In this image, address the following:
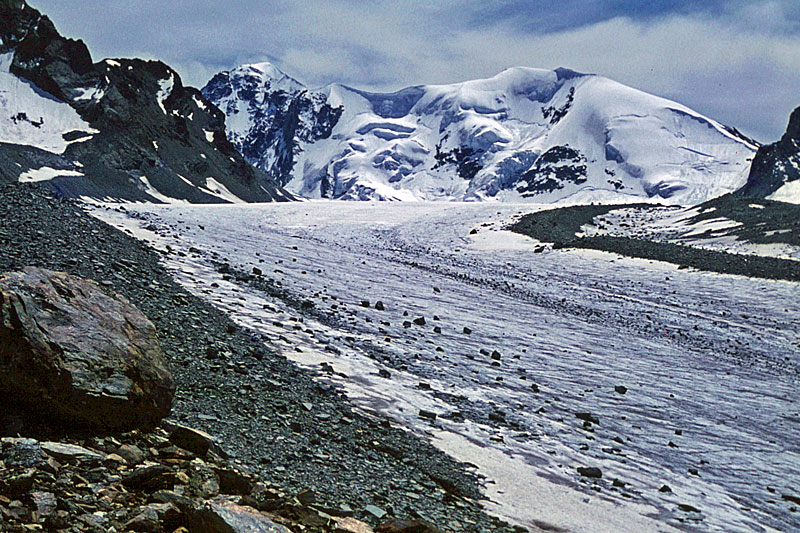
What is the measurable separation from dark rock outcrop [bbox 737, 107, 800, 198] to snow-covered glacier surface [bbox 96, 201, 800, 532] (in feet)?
564

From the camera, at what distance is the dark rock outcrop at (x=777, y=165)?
170 m

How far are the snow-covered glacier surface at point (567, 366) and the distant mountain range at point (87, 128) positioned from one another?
323 ft

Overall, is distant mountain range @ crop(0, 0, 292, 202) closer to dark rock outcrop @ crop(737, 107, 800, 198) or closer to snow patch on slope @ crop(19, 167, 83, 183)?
snow patch on slope @ crop(19, 167, 83, 183)

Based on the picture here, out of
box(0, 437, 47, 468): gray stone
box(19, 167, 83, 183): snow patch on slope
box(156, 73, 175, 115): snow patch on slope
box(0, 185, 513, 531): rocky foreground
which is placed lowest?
box(0, 185, 513, 531): rocky foreground

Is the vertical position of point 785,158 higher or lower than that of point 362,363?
higher

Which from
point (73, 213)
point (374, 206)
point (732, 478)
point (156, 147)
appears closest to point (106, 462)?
point (732, 478)

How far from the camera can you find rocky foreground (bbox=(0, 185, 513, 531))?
4.65 meters

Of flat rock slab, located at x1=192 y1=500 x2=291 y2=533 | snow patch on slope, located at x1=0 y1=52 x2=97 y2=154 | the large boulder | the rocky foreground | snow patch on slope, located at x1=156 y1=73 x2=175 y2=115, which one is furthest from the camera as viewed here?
snow patch on slope, located at x1=156 y1=73 x2=175 y2=115

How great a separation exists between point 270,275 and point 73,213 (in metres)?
7.26

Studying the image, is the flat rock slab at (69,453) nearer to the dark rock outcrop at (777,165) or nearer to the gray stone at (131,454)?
the gray stone at (131,454)

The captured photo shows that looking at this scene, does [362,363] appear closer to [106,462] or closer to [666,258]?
[106,462]

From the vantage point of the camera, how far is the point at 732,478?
9.96 meters

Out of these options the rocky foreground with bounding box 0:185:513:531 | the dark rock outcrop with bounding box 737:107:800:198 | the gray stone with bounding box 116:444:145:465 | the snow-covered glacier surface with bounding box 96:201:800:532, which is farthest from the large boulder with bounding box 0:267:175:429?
the dark rock outcrop with bounding box 737:107:800:198

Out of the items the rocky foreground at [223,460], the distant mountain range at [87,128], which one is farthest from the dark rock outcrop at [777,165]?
the rocky foreground at [223,460]
